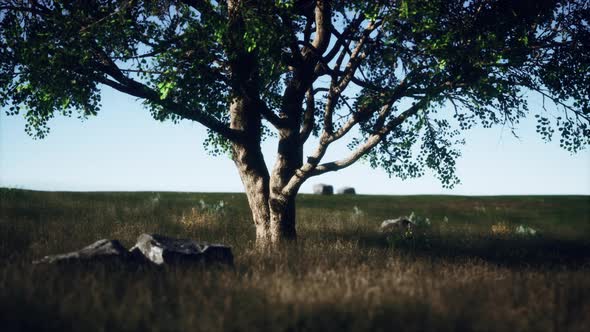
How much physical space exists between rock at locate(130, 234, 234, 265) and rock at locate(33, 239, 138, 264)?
1.32 ft

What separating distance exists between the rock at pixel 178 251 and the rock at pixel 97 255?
0.40m

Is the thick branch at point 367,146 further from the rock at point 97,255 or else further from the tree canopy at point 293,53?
the rock at point 97,255

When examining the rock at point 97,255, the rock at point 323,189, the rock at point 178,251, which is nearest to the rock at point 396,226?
the rock at point 178,251

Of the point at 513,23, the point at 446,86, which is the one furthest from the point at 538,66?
the point at 446,86

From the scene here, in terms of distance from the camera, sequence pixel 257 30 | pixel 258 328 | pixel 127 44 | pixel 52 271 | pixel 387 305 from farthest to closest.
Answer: pixel 127 44 → pixel 257 30 → pixel 52 271 → pixel 387 305 → pixel 258 328

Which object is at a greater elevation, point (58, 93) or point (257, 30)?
point (257, 30)

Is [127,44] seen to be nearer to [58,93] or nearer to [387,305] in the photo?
[58,93]

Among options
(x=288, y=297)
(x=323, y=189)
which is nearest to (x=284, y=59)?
(x=288, y=297)

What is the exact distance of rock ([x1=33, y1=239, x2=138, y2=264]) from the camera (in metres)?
8.29

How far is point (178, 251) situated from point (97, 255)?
1386 mm

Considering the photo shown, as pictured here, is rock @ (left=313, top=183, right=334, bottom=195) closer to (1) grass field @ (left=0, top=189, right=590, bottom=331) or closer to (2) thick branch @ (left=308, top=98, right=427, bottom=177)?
(2) thick branch @ (left=308, top=98, right=427, bottom=177)

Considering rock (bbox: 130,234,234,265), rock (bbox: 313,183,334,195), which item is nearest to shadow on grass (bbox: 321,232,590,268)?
rock (bbox: 130,234,234,265)

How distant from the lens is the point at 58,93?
469 inches

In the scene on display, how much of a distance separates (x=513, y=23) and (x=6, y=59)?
40.7ft
